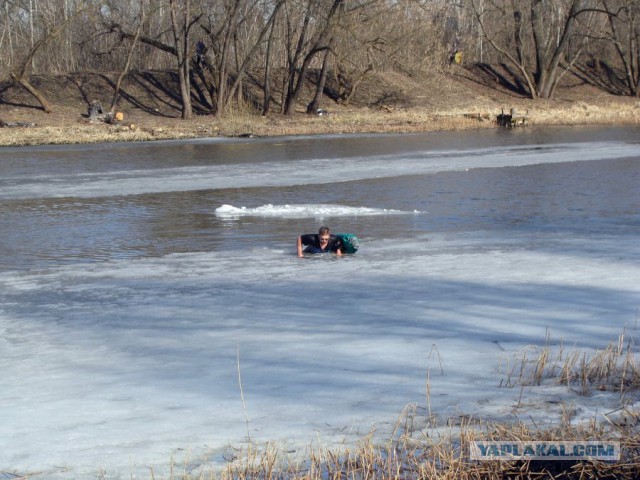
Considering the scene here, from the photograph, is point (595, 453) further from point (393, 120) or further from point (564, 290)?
point (393, 120)

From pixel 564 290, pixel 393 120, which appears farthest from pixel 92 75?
pixel 564 290

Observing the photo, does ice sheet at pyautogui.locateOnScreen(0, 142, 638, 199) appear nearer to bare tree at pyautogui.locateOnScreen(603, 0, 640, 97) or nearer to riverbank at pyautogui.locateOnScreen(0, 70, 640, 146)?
riverbank at pyautogui.locateOnScreen(0, 70, 640, 146)

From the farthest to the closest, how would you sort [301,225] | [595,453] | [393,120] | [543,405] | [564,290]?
[393,120] → [301,225] → [564,290] → [543,405] → [595,453]

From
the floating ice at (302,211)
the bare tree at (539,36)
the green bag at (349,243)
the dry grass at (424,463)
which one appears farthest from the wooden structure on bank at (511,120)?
the dry grass at (424,463)

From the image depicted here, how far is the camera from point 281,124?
45281 mm

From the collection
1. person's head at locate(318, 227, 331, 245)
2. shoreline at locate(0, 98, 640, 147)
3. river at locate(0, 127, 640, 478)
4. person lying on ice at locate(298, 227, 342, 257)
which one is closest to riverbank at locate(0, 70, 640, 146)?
shoreline at locate(0, 98, 640, 147)

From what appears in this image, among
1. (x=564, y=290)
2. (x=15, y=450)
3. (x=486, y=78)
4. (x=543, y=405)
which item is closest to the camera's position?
(x=15, y=450)

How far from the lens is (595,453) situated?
564 cm

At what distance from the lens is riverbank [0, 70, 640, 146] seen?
137 feet

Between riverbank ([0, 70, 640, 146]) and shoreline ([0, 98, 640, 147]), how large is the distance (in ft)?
0.14

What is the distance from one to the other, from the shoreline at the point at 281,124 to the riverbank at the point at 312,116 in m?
0.04

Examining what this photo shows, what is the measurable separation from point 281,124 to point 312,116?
11.1ft

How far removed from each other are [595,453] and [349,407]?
1.75 metres

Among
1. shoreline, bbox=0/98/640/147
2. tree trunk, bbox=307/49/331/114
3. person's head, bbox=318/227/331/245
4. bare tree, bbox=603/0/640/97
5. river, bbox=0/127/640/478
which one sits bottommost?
river, bbox=0/127/640/478
